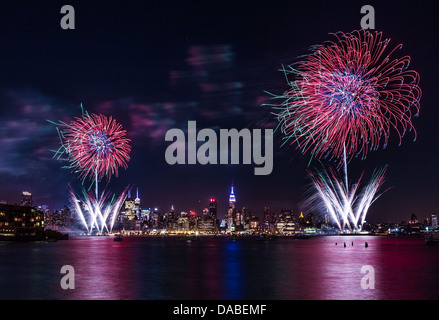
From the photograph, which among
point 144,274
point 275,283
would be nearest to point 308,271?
point 275,283

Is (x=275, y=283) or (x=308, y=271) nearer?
(x=275, y=283)

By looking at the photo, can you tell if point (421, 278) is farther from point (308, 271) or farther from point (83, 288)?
point (83, 288)

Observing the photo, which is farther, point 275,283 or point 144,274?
point 144,274

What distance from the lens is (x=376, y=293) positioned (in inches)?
1796

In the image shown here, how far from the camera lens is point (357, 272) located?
66625 mm
